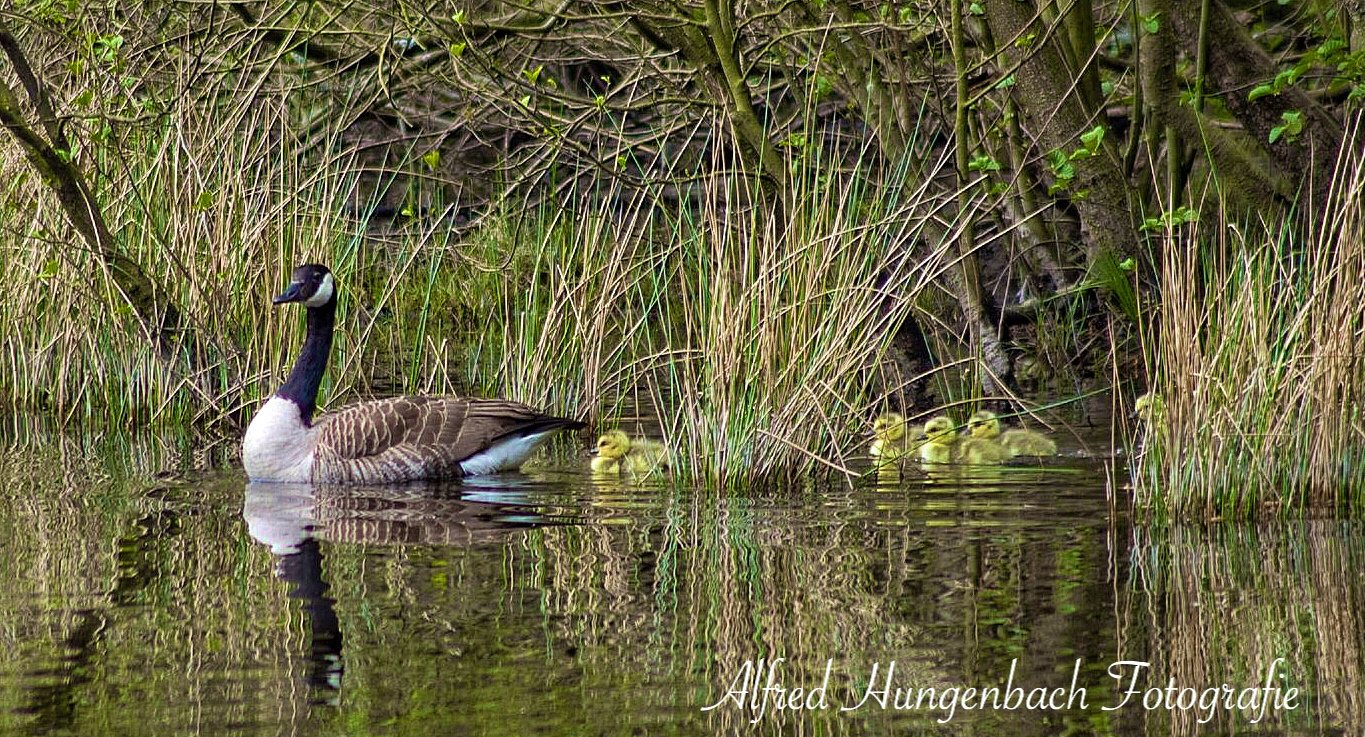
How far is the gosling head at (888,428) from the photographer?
8477mm

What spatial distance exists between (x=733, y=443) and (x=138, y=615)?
10.5ft

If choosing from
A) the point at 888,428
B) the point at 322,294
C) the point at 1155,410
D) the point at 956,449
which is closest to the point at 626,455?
the point at 888,428

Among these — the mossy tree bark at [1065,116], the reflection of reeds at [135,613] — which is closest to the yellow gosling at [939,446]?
the mossy tree bark at [1065,116]

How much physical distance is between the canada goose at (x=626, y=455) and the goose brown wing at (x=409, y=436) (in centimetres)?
33

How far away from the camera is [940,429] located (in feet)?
30.4

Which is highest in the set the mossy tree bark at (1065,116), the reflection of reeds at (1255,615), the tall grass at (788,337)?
the mossy tree bark at (1065,116)

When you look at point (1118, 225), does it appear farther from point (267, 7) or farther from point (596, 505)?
point (267, 7)

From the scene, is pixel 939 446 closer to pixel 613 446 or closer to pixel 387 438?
pixel 613 446

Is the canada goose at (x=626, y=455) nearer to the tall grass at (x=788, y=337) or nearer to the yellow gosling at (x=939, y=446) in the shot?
the tall grass at (x=788, y=337)

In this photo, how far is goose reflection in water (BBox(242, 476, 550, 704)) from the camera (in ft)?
20.3

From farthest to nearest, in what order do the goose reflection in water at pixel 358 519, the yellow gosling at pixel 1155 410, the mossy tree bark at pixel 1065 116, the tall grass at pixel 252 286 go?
1. the tall grass at pixel 252 286
2. the mossy tree bark at pixel 1065 116
3. the yellow gosling at pixel 1155 410
4. the goose reflection in water at pixel 358 519

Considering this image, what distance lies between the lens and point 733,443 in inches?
316

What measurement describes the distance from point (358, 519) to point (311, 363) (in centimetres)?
207

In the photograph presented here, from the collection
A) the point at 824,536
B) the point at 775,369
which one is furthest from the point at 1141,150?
the point at 824,536
